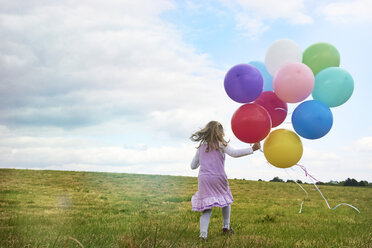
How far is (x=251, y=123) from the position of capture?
4.48m

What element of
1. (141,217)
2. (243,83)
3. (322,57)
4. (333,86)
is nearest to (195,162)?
(243,83)

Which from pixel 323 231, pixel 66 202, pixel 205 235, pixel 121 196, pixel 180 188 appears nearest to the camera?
pixel 205 235

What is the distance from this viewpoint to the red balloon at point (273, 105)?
488 cm

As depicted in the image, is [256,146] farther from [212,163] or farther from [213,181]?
[213,181]

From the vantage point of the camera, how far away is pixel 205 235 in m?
4.75

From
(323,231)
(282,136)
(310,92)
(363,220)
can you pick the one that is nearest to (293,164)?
(282,136)

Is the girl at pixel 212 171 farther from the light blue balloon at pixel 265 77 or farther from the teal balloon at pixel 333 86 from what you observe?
the teal balloon at pixel 333 86

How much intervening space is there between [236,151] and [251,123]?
52cm

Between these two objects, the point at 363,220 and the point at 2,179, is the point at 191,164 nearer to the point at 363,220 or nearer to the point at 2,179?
the point at 363,220

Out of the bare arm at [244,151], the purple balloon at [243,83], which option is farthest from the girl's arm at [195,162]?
the purple balloon at [243,83]

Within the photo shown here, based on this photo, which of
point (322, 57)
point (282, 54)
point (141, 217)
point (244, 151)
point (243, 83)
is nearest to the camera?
point (243, 83)

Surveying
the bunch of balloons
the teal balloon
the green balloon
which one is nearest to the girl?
the bunch of balloons

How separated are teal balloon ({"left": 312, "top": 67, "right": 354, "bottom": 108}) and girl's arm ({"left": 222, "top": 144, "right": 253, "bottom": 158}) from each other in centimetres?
130

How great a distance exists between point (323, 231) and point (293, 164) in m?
2.09
